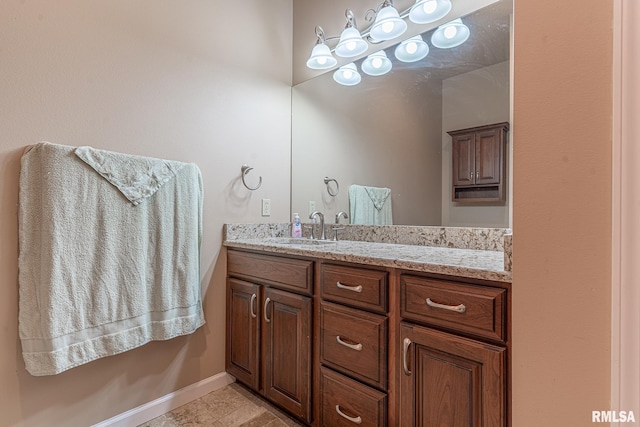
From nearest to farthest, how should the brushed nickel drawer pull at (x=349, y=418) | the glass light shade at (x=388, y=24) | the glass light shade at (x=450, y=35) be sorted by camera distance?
the brushed nickel drawer pull at (x=349, y=418), the glass light shade at (x=450, y=35), the glass light shade at (x=388, y=24)

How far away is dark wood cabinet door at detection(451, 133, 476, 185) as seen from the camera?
160 cm

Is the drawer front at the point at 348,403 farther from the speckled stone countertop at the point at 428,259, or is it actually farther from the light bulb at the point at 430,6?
the light bulb at the point at 430,6

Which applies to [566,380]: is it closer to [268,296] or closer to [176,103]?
[268,296]

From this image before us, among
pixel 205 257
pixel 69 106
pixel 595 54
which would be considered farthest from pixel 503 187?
pixel 69 106

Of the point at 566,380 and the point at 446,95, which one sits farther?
the point at 446,95

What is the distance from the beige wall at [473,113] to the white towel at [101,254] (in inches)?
53.5

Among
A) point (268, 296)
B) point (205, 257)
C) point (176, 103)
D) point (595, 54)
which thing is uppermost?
point (176, 103)

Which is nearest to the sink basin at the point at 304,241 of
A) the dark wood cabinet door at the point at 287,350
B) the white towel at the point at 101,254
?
the dark wood cabinet door at the point at 287,350

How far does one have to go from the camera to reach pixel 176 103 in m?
1.77

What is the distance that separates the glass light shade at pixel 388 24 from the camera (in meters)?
1.75

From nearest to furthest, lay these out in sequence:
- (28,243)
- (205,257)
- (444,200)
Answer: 1. (28,243)
2. (444,200)
3. (205,257)

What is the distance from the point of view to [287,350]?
1572mm

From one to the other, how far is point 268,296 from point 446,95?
1.41 m

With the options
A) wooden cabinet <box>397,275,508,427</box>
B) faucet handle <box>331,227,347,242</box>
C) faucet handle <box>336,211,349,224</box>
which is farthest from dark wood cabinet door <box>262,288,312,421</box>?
faucet handle <box>336,211,349,224</box>
